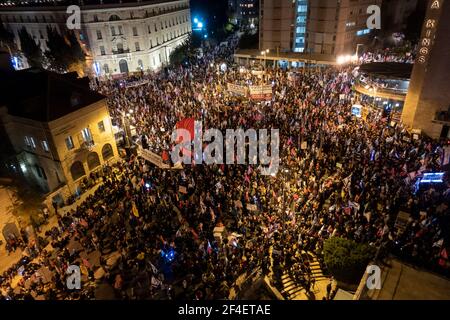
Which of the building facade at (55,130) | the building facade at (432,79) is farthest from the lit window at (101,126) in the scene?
the building facade at (432,79)

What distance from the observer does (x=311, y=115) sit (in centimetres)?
2531

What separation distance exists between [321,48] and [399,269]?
42736 millimetres

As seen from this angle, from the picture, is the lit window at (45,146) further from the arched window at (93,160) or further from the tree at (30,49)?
the tree at (30,49)

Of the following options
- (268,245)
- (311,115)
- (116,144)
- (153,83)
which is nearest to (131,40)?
(153,83)

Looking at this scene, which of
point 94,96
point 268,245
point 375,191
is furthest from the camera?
point 94,96

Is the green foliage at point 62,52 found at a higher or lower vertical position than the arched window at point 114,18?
lower

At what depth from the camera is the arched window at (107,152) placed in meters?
24.8

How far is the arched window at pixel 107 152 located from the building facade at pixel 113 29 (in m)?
30.9

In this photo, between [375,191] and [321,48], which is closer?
[375,191]

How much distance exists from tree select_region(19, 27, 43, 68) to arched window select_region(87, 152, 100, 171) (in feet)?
98.4

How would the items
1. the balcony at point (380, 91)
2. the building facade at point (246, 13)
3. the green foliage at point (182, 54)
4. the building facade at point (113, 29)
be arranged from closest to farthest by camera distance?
the balcony at point (380, 91), the building facade at point (113, 29), the green foliage at point (182, 54), the building facade at point (246, 13)

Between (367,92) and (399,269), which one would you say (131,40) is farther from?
(399,269)

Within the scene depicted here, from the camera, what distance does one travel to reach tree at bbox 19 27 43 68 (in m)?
44.6

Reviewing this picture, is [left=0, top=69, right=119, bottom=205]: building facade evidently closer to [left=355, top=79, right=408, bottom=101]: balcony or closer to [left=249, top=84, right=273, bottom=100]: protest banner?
[left=249, top=84, right=273, bottom=100]: protest banner
